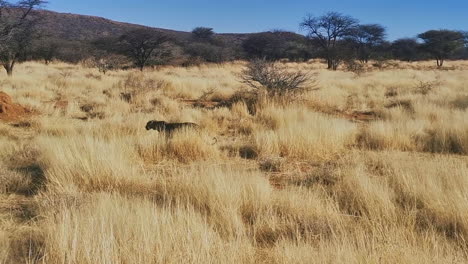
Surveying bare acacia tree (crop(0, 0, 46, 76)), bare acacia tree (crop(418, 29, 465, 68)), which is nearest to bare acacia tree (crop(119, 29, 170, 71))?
bare acacia tree (crop(0, 0, 46, 76))

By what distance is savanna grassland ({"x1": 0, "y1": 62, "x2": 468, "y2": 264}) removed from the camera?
2686 mm

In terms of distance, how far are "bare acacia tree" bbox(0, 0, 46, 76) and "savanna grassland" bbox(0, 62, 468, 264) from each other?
6.12 metres

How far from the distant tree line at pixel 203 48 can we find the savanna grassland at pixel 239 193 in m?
8.76

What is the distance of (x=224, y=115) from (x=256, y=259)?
262 inches

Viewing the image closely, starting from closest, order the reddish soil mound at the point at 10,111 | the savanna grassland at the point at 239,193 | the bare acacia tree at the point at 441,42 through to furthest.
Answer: the savanna grassland at the point at 239,193 → the reddish soil mound at the point at 10,111 → the bare acacia tree at the point at 441,42

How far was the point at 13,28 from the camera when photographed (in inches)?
498

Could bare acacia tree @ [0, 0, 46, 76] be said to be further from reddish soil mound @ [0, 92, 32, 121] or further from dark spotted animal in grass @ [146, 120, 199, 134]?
dark spotted animal in grass @ [146, 120, 199, 134]

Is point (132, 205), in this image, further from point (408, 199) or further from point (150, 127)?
point (150, 127)

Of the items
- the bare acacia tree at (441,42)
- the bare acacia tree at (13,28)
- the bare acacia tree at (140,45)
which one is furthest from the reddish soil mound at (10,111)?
the bare acacia tree at (441,42)

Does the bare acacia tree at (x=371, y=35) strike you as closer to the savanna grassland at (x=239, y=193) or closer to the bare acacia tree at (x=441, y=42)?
the bare acacia tree at (x=441, y=42)

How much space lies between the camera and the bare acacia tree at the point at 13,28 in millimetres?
13141

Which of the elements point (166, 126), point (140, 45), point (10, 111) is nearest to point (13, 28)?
point (10, 111)

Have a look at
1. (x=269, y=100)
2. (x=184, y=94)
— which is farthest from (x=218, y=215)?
(x=184, y=94)

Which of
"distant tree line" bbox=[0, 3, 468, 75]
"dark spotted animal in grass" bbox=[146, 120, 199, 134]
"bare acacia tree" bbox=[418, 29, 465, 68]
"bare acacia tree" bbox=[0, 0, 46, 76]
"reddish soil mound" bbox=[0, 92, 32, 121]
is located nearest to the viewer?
"dark spotted animal in grass" bbox=[146, 120, 199, 134]
